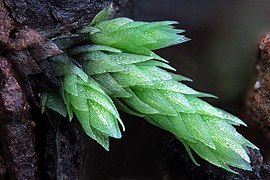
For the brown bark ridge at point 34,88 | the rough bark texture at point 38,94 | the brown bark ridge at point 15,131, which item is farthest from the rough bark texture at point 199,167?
the brown bark ridge at point 15,131

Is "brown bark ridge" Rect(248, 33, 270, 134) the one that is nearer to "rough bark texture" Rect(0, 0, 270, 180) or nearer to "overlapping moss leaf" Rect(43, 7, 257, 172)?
"rough bark texture" Rect(0, 0, 270, 180)

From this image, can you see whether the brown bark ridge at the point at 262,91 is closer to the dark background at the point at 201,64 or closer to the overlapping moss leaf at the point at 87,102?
the dark background at the point at 201,64

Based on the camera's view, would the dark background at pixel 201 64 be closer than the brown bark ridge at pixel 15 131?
No

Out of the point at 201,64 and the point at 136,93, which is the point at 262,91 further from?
the point at 136,93

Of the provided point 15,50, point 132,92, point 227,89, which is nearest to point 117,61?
point 132,92

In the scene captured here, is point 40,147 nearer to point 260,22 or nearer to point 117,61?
point 117,61

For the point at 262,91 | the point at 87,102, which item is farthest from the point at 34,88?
the point at 262,91

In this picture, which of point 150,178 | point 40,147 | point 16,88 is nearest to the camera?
point 16,88
